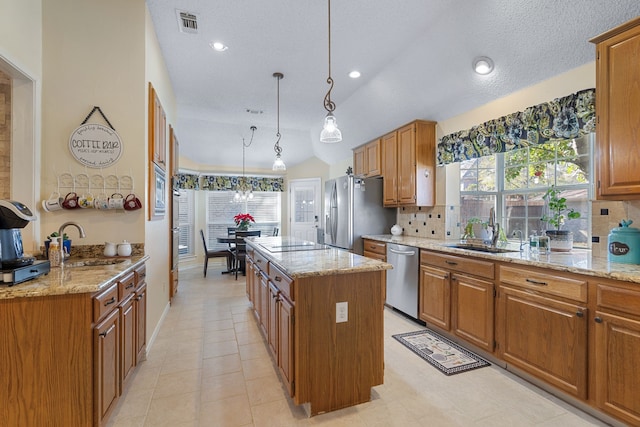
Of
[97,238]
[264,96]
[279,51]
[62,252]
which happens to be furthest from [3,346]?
[264,96]

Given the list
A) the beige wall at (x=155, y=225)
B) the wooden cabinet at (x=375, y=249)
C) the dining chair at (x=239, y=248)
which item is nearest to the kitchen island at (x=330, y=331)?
the beige wall at (x=155, y=225)

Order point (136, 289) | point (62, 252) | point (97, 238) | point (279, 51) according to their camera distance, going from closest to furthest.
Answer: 1. point (62, 252)
2. point (136, 289)
3. point (97, 238)
4. point (279, 51)

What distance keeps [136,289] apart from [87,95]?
156 cm

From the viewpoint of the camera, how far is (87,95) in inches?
92.2

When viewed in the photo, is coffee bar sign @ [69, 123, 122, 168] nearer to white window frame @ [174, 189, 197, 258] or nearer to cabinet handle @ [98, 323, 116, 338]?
cabinet handle @ [98, 323, 116, 338]

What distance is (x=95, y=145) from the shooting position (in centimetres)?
235

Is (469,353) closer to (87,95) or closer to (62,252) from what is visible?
(62,252)

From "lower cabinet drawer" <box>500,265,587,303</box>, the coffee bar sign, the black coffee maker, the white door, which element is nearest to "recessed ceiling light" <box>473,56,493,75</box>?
"lower cabinet drawer" <box>500,265,587,303</box>

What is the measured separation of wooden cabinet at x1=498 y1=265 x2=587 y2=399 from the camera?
1.83m

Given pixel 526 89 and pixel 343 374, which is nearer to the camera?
pixel 343 374

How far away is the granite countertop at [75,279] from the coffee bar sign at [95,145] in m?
0.78

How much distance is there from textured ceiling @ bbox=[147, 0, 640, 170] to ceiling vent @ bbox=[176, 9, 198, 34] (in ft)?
0.15

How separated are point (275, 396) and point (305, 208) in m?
5.54

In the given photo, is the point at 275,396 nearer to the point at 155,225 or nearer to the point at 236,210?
the point at 155,225
